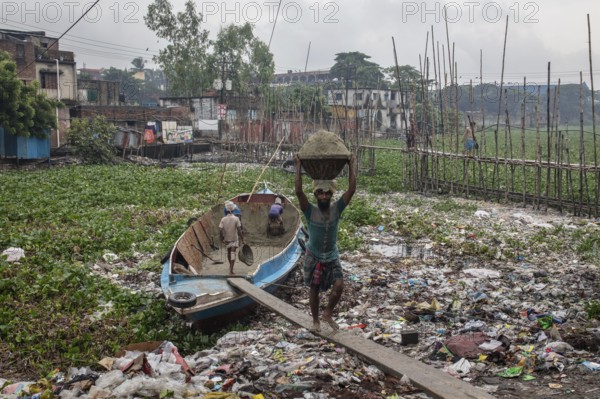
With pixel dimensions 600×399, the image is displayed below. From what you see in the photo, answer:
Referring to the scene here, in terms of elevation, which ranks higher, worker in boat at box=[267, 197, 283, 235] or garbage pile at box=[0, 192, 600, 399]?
worker in boat at box=[267, 197, 283, 235]

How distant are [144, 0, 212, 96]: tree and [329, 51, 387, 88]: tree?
16.6 meters

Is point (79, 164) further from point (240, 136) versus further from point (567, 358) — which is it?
point (567, 358)

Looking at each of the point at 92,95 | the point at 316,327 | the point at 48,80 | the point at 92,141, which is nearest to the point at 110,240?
the point at 316,327

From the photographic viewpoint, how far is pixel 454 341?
5.53 metres

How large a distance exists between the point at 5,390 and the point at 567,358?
442cm

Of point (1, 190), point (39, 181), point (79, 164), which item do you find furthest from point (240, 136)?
point (1, 190)

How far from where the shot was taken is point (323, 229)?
534 cm

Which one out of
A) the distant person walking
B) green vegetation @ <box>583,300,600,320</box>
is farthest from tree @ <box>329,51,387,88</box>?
green vegetation @ <box>583,300,600,320</box>

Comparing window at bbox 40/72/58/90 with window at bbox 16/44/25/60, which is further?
window at bbox 40/72/58/90

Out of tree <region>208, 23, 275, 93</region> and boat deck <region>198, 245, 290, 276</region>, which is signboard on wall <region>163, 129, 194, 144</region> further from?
boat deck <region>198, 245, 290, 276</region>

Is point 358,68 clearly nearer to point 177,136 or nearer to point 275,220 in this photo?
point 177,136

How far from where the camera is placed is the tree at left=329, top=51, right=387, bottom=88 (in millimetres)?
54812

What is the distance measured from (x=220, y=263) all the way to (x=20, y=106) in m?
15.7

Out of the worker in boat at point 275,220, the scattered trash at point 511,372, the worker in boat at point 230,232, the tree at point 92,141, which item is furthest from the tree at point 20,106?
the scattered trash at point 511,372
